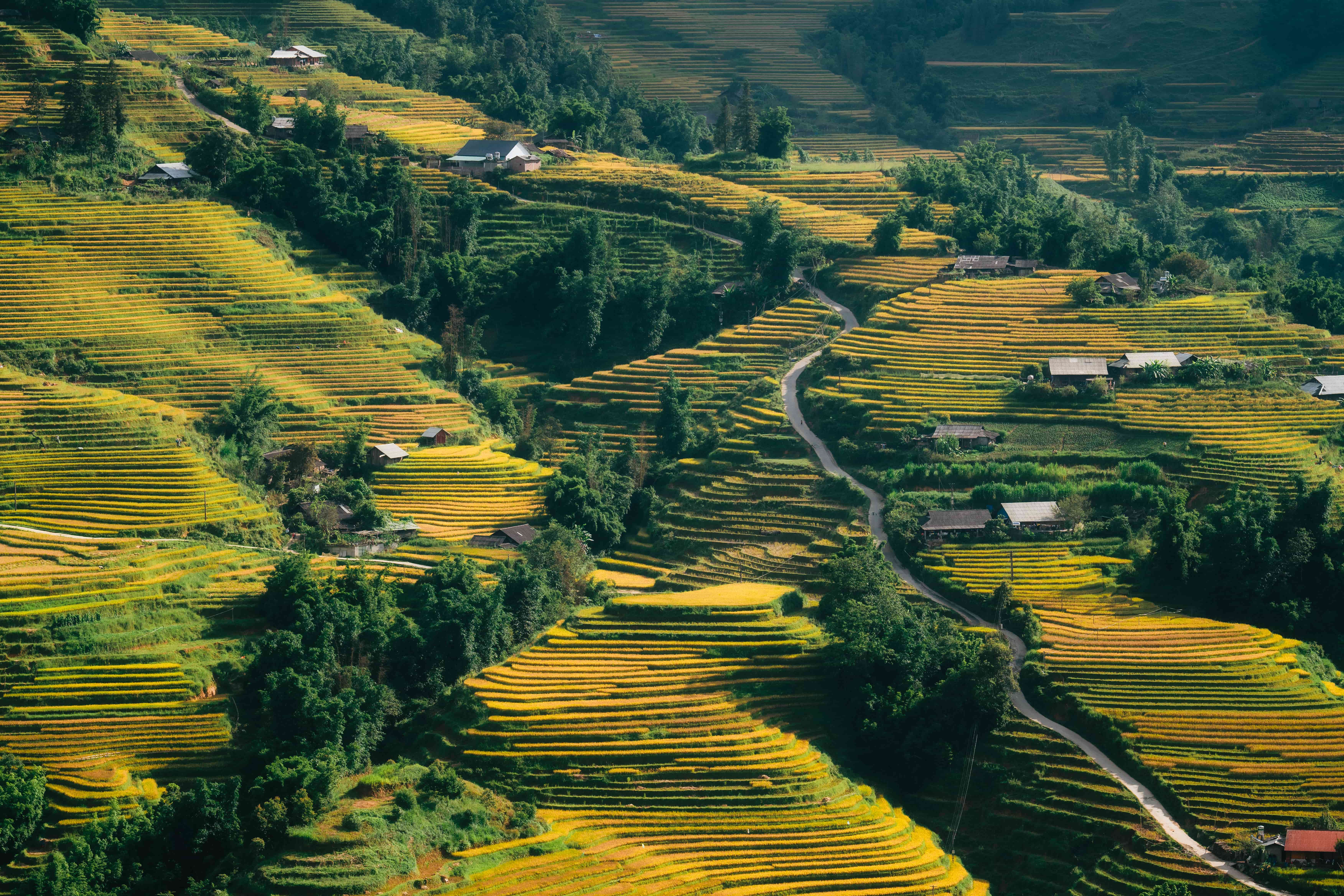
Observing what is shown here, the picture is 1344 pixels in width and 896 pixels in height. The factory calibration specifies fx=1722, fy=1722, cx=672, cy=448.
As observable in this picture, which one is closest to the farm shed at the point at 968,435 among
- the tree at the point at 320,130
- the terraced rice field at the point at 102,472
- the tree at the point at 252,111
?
the terraced rice field at the point at 102,472

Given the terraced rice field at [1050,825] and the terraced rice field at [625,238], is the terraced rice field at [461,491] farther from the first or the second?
the terraced rice field at [1050,825]

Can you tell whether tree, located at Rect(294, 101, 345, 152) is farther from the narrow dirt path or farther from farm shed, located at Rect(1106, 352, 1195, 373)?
farm shed, located at Rect(1106, 352, 1195, 373)

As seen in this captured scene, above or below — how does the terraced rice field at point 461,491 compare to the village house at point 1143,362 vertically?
below

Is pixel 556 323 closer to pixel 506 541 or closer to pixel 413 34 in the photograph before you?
pixel 506 541

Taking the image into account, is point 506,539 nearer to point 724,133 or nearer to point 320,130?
point 320,130

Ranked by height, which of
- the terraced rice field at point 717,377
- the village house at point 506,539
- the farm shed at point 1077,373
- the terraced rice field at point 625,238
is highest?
the terraced rice field at point 625,238

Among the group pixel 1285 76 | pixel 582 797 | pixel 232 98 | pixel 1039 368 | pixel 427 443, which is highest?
pixel 1285 76

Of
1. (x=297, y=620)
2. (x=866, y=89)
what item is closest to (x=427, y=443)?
(x=297, y=620)
